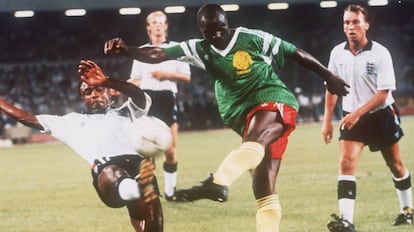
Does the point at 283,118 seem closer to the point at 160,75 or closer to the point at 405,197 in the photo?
the point at 405,197

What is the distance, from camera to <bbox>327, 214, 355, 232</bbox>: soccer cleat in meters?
3.82

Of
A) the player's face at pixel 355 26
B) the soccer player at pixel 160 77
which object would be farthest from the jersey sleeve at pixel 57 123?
the player's face at pixel 355 26

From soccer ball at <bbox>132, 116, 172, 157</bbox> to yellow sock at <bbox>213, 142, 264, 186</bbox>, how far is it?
2.55 feet

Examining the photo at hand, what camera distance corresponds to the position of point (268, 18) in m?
4.46

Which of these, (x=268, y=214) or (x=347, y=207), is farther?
(x=347, y=207)

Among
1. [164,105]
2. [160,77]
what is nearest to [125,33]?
[160,77]

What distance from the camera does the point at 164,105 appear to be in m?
4.82

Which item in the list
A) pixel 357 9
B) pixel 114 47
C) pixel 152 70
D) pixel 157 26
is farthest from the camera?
pixel 152 70

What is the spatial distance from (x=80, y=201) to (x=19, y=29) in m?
1.20

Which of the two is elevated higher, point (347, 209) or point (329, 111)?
point (329, 111)

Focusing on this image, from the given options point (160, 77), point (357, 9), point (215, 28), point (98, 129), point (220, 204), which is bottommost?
point (220, 204)

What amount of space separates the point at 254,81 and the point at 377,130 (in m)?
1.05

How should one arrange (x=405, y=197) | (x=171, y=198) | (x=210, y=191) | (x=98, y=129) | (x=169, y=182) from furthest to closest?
(x=169, y=182) < (x=171, y=198) < (x=405, y=197) < (x=98, y=129) < (x=210, y=191)

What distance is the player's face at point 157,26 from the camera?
4.56m
